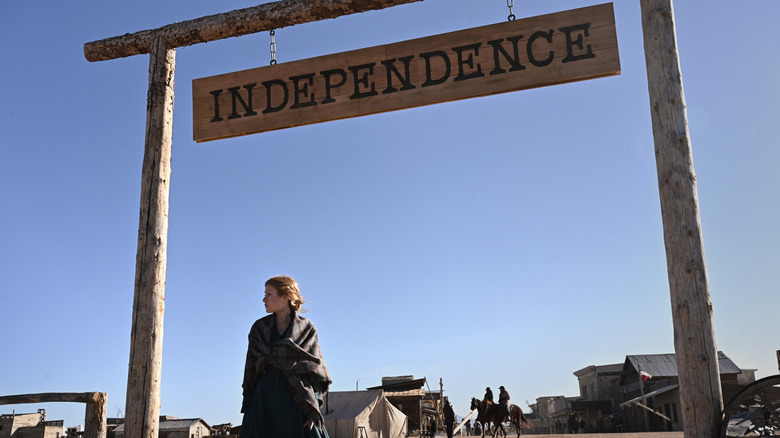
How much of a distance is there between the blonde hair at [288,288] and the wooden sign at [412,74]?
88.7 inches

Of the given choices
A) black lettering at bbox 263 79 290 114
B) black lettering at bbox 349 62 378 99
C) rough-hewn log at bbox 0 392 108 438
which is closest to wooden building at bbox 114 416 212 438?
rough-hewn log at bbox 0 392 108 438

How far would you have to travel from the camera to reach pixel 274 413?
509cm

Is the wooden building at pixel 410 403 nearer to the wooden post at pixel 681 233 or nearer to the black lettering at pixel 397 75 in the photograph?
the black lettering at pixel 397 75

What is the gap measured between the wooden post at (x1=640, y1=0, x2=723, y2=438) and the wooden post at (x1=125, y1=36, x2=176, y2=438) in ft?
15.3

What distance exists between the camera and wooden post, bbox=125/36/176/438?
21.9 ft

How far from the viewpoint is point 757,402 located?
17.5ft

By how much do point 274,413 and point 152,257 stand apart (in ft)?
8.62

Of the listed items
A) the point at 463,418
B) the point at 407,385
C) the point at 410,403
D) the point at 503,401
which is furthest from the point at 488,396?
the point at 410,403

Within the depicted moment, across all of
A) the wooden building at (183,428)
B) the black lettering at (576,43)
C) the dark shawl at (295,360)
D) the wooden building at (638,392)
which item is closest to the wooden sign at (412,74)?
the black lettering at (576,43)

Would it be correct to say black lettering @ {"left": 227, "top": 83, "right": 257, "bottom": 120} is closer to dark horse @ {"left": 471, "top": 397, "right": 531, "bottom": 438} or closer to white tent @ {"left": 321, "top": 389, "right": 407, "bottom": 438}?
dark horse @ {"left": 471, "top": 397, "right": 531, "bottom": 438}

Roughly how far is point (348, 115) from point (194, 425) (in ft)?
133

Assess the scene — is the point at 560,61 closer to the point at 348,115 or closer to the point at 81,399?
the point at 348,115

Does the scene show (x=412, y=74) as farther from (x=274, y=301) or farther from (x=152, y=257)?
(x=152, y=257)

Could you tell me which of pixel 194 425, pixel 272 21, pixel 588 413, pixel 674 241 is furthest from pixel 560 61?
pixel 588 413
